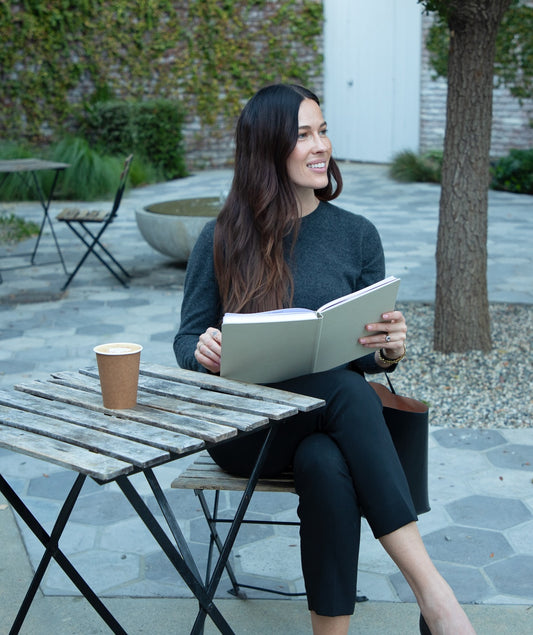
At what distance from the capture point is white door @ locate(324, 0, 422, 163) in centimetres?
1266

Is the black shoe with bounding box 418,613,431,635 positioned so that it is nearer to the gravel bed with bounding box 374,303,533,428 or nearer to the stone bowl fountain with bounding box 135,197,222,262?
the gravel bed with bounding box 374,303,533,428

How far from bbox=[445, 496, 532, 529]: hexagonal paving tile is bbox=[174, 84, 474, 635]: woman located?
0.77 metres

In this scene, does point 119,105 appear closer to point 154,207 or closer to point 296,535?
point 154,207

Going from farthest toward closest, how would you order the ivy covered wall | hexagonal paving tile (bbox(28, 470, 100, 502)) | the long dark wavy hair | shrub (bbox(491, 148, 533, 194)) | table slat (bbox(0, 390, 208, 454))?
the ivy covered wall, shrub (bbox(491, 148, 533, 194)), hexagonal paving tile (bbox(28, 470, 100, 502)), the long dark wavy hair, table slat (bbox(0, 390, 208, 454))

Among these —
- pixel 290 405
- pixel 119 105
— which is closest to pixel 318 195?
pixel 290 405

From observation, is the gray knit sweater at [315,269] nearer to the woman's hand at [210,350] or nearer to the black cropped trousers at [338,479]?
the woman's hand at [210,350]

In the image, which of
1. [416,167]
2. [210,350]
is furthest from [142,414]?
[416,167]

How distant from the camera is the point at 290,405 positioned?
1.75 m

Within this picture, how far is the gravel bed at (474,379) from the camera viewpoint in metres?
3.64

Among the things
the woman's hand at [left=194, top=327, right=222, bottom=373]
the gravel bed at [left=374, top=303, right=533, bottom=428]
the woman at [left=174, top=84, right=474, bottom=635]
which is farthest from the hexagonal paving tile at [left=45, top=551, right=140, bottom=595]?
the gravel bed at [left=374, top=303, right=533, bottom=428]

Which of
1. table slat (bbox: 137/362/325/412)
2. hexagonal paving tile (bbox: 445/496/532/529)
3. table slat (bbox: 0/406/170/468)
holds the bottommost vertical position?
hexagonal paving tile (bbox: 445/496/532/529)

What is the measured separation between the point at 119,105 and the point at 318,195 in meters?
10.4

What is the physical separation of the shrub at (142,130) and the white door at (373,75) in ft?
7.88

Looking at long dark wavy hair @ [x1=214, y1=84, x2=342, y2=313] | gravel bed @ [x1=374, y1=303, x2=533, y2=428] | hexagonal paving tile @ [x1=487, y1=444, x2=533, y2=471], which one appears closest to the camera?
long dark wavy hair @ [x1=214, y1=84, x2=342, y2=313]
